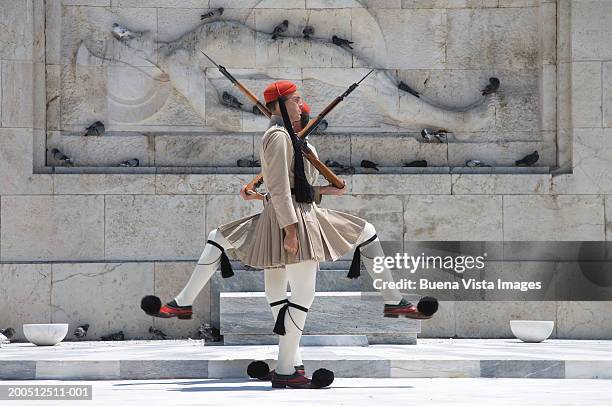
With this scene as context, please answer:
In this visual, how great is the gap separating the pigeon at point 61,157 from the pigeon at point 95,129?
324mm

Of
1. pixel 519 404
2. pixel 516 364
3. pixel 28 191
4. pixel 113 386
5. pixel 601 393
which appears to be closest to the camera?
pixel 519 404

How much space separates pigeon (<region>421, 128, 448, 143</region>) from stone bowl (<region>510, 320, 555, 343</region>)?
2457 mm

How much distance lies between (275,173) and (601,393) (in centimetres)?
250

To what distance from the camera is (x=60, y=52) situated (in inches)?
522

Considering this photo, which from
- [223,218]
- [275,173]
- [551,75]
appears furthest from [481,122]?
[275,173]

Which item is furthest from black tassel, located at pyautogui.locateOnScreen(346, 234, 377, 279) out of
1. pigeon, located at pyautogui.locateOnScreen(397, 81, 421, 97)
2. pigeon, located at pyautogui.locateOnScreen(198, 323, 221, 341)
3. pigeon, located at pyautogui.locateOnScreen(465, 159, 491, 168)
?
pigeon, located at pyautogui.locateOnScreen(397, 81, 421, 97)

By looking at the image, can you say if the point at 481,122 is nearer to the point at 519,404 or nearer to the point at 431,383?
the point at 431,383

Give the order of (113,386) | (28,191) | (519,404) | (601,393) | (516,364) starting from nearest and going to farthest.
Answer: (519,404) → (601,393) → (113,386) → (516,364) → (28,191)

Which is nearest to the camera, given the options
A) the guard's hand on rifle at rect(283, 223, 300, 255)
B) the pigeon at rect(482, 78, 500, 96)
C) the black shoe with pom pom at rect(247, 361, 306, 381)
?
the guard's hand on rifle at rect(283, 223, 300, 255)

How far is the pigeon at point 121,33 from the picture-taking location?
43.1ft

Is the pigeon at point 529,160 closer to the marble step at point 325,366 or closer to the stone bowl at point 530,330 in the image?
the stone bowl at point 530,330

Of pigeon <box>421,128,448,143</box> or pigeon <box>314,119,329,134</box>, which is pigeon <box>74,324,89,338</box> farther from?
pigeon <box>421,128,448,143</box>

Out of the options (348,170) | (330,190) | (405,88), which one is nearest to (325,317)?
(348,170)

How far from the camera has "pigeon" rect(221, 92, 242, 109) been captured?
13.2 m
